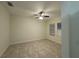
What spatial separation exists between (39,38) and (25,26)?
2.26 meters

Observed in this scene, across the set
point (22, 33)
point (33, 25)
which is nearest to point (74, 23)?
point (22, 33)

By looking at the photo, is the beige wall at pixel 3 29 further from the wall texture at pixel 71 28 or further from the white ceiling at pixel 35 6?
the wall texture at pixel 71 28

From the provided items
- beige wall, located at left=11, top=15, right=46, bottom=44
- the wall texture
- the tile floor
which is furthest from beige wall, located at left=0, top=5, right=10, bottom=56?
the wall texture

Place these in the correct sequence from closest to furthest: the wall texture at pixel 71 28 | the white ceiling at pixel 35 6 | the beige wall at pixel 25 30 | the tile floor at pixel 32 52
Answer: the wall texture at pixel 71 28, the white ceiling at pixel 35 6, the tile floor at pixel 32 52, the beige wall at pixel 25 30

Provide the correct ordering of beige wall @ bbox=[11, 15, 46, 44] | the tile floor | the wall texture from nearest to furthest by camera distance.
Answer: the wall texture → the tile floor → beige wall @ bbox=[11, 15, 46, 44]

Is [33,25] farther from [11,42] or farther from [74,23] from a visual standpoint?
[74,23]

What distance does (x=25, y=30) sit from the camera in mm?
8086

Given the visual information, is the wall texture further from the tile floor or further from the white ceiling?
the tile floor

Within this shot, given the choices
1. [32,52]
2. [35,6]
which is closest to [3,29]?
[32,52]

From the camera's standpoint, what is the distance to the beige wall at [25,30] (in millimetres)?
7211

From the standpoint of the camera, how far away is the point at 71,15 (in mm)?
1938

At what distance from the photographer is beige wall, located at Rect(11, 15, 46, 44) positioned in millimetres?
7211

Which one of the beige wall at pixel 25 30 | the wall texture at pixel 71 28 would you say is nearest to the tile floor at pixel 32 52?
the beige wall at pixel 25 30

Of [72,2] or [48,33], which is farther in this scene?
[48,33]
